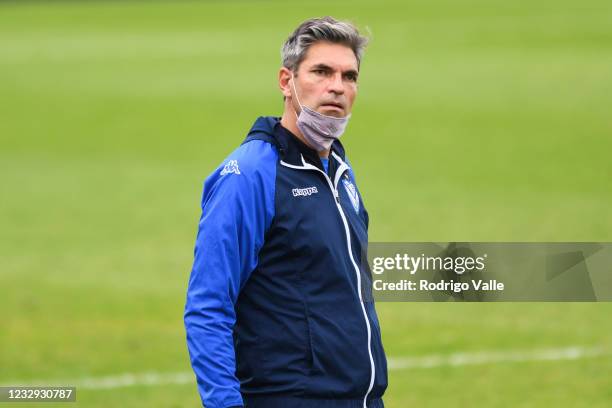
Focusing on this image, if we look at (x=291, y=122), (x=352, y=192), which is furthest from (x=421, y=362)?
(x=291, y=122)

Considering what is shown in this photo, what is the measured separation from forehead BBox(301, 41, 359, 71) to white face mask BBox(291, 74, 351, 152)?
127 millimetres

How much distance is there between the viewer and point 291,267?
5055 millimetres

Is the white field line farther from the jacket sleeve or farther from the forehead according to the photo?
the forehead

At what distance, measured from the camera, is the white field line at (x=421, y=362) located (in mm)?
11578

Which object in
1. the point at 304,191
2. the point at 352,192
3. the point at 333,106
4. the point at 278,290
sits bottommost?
the point at 278,290

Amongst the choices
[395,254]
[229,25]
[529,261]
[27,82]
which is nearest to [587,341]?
[529,261]

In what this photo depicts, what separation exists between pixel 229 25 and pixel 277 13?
3.87m

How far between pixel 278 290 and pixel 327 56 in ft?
3.38

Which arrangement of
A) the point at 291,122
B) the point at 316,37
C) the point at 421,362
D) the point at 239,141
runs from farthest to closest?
the point at 239,141
the point at 421,362
the point at 291,122
the point at 316,37

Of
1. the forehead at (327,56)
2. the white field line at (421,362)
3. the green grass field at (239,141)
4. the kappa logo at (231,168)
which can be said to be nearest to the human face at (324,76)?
the forehead at (327,56)

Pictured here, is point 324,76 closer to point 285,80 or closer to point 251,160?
point 285,80

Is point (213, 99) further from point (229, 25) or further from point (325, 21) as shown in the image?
point (325, 21)

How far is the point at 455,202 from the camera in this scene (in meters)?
21.7

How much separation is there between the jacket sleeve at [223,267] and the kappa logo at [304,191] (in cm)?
12
